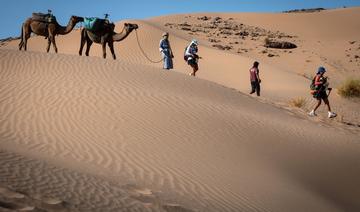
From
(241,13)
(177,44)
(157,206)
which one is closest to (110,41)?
→ (157,206)

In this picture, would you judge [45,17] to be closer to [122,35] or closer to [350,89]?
[122,35]

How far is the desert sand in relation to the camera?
5.34 m

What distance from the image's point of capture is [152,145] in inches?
314

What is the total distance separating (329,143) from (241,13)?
2050 inches

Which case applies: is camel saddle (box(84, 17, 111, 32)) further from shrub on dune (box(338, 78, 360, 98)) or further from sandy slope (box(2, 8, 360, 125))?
shrub on dune (box(338, 78, 360, 98))

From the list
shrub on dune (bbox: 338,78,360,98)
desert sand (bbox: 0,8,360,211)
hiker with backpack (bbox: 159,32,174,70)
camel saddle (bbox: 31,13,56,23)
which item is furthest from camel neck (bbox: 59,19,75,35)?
shrub on dune (bbox: 338,78,360,98)

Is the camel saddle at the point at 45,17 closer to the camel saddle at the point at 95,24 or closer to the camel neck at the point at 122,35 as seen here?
the camel saddle at the point at 95,24

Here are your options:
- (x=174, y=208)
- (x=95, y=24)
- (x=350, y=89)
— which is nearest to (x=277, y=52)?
(x=350, y=89)

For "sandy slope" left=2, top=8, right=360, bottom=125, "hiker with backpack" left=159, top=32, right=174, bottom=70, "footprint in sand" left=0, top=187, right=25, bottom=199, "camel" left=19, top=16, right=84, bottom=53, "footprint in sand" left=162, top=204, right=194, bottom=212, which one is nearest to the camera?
"footprint in sand" left=0, top=187, right=25, bottom=199

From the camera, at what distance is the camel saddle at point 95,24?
15.8 metres

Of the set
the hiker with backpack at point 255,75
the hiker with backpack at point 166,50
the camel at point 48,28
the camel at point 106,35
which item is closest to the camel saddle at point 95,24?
the camel at point 106,35

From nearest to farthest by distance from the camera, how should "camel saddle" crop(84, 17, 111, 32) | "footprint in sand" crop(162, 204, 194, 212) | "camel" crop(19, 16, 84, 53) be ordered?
1. "footprint in sand" crop(162, 204, 194, 212)
2. "camel saddle" crop(84, 17, 111, 32)
3. "camel" crop(19, 16, 84, 53)

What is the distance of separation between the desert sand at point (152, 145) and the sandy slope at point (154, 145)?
0.03 meters

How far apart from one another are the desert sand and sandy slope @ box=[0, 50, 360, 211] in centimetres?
3
